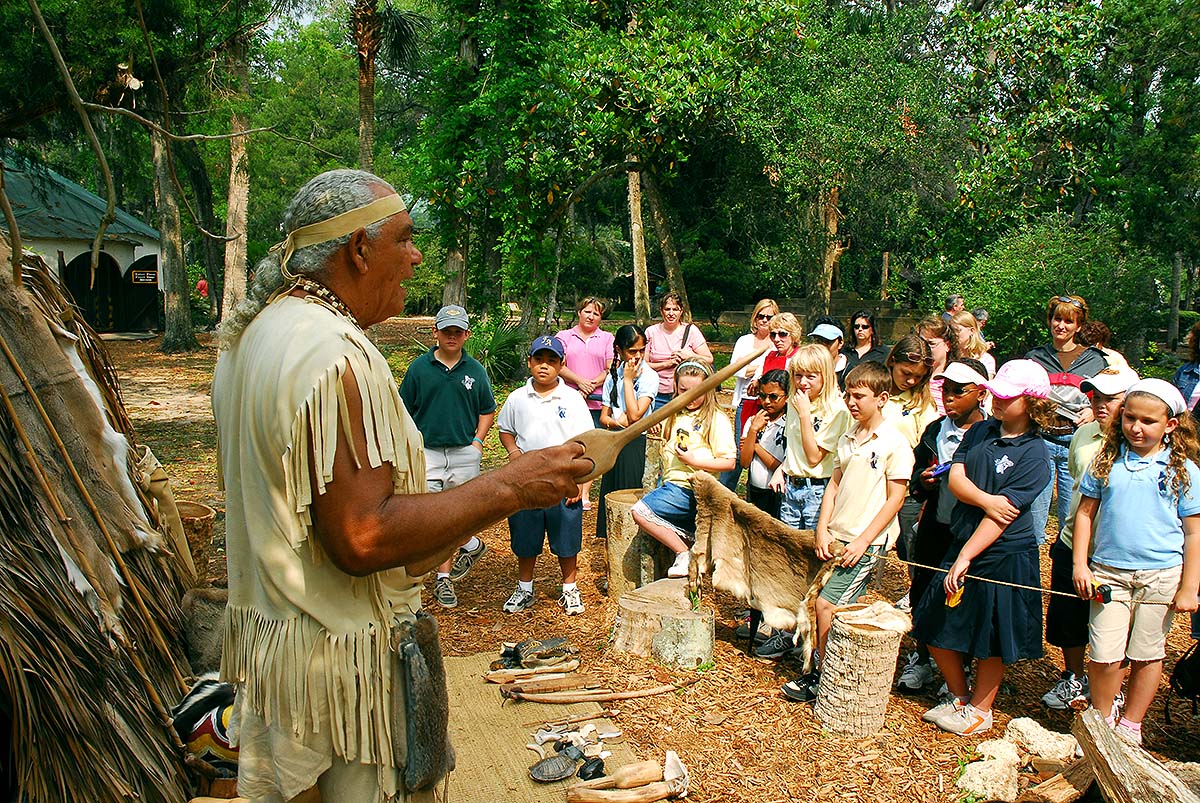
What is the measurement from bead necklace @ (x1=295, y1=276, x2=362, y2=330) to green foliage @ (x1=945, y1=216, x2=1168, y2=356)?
13502 mm

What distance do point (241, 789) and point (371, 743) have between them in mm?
333

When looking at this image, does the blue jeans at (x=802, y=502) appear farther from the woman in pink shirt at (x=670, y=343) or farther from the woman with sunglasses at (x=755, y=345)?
the woman in pink shirt at (x=670, y=343)

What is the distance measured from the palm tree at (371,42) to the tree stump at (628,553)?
461 inches

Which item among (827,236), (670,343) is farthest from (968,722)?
(827,236)

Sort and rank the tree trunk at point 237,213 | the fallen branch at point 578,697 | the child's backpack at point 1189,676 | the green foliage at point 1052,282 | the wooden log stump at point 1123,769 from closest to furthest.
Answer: the wooden log stump at point 1123,769
the child's backpack at point 1189,676
the fallen branch at point 578,697
the green foliage at point 1052,282
the tree trunk at point 237,213

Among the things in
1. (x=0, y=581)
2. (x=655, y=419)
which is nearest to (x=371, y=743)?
(x=655, y=419)

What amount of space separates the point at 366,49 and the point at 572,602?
12.4m

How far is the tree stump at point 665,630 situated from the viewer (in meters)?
5.47

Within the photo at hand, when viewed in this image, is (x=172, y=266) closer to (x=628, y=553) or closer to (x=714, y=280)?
(x=714, y=280)

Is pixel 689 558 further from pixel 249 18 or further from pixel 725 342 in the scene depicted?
pixel 725 342

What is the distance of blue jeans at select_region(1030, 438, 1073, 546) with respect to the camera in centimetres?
503

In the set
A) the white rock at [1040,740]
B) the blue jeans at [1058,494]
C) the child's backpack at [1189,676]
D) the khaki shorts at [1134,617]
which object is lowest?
the white rock at [1040,740]

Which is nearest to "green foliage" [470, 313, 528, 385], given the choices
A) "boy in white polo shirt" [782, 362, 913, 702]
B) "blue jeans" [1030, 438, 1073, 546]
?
"blue jeans" [1030, 438, 1073, 546]

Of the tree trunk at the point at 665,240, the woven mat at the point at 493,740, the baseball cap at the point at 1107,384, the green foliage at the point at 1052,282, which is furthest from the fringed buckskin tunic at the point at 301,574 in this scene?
the tree trunk at the point at 665,240
